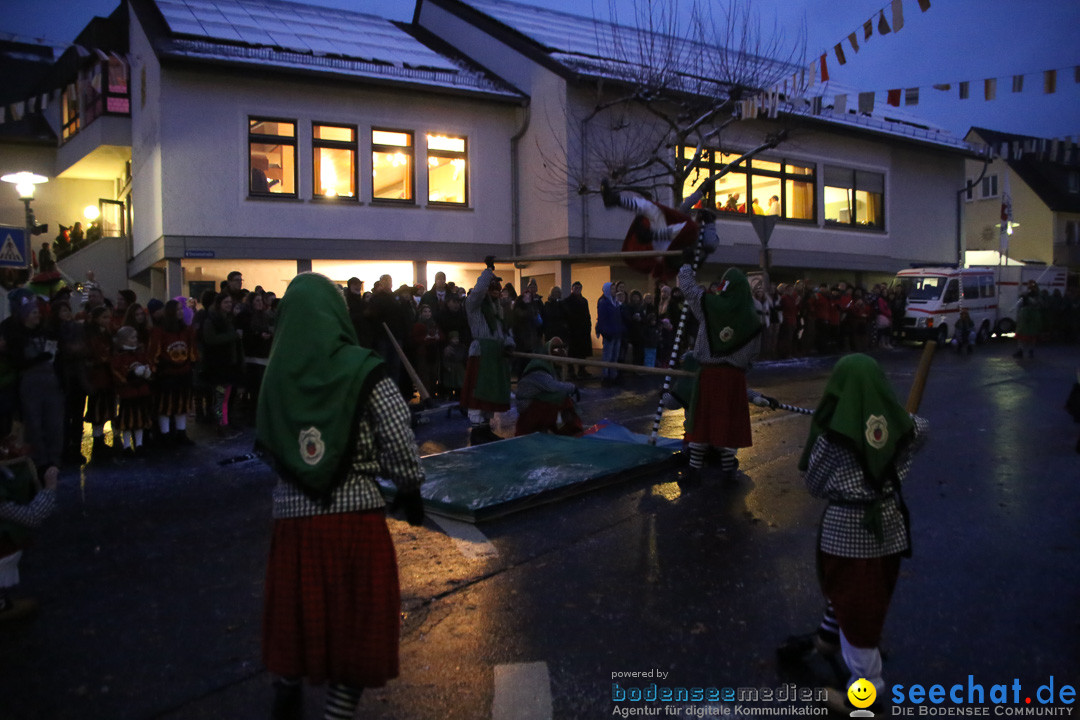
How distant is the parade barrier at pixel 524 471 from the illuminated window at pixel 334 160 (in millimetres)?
12329

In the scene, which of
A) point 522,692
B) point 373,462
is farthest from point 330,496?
→ point 522,692

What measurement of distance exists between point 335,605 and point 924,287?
24.1m

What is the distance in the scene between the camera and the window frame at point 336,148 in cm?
1869

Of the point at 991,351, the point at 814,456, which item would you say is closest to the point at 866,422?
the point at 814,456

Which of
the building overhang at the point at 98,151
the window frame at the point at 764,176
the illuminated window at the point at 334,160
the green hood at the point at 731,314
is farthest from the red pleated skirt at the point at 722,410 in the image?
the building overhang at the point at 98,151

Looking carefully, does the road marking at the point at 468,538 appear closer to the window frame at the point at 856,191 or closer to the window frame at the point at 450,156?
the window frame at the point at 450,156

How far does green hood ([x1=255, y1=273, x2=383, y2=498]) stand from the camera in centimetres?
299

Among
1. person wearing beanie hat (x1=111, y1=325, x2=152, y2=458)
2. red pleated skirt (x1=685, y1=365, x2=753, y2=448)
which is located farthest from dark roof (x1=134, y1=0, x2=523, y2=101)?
red pleated skirt (x1=685, y1=365, x2=753, y2=448)

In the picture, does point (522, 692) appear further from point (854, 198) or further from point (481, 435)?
point (854, 198)

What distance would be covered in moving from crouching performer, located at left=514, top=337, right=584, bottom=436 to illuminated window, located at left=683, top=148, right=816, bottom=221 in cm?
1515

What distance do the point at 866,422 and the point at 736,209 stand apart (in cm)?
2162

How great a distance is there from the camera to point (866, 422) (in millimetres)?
3453

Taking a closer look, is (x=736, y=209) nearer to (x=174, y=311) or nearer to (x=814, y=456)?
(x=174, y=311)

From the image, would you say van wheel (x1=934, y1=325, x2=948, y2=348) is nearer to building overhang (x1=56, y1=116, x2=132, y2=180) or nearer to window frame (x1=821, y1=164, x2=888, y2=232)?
window frame (x1=821, y1=164, x2=888, y2=232)
